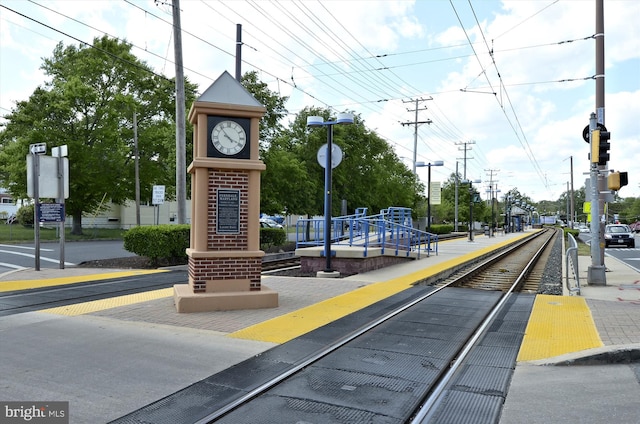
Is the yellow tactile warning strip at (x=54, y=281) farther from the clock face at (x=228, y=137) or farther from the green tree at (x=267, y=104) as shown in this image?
the green tree at (x=267, y=104)

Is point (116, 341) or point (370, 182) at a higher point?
point (370, 182)

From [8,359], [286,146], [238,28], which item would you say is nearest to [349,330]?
[8,359]

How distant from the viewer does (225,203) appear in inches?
339

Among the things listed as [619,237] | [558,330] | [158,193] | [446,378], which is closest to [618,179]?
[558,330]

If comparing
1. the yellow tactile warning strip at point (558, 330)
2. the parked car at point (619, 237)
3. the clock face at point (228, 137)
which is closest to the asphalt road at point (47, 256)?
the clock face at point (228, 137)

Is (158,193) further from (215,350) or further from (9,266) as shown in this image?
(215,350)

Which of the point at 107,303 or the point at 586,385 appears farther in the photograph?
the point at 107,303

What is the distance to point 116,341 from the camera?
623 centimetres

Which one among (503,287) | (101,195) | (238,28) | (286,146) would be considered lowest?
(503,287)

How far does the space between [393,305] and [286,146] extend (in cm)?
1763

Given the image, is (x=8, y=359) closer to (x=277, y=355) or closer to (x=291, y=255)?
(x=277, y=355)

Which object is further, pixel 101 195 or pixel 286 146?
pixel 101 195

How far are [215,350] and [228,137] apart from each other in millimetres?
4099

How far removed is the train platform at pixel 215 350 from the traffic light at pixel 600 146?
3342 millimetres
